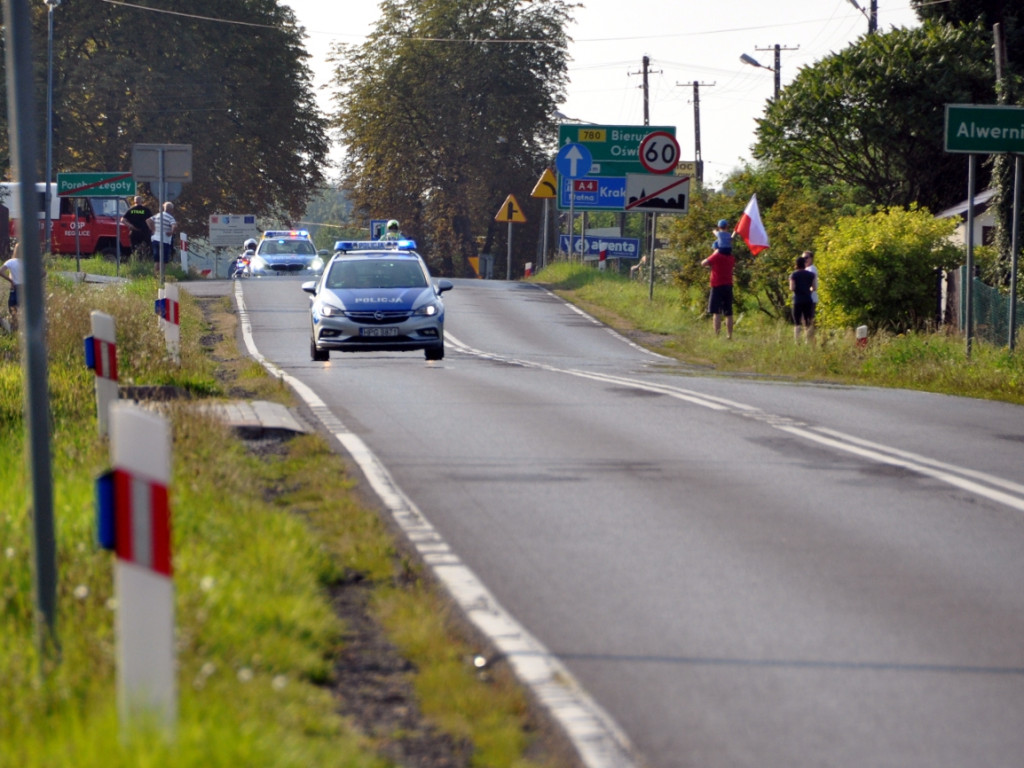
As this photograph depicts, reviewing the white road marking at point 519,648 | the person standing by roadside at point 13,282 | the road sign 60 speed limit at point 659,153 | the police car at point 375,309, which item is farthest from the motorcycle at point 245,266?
the white road marking at point 519,648

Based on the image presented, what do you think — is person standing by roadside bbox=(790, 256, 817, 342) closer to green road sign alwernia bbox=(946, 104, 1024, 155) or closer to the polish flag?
the polish flag

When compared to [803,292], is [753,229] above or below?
above

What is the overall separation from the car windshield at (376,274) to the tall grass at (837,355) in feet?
14.6

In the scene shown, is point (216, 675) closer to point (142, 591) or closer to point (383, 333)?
point (142, 591)

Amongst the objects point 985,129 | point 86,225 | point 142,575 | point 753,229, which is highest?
point 985,129

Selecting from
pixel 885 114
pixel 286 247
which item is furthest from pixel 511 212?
pixel 885 114

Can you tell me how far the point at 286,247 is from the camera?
1718 inches

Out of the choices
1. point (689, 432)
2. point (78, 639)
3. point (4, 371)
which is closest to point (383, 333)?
point (4, 371)

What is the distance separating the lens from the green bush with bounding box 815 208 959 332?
26406 millimetres

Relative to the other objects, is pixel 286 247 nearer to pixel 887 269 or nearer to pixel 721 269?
pixel 721 269

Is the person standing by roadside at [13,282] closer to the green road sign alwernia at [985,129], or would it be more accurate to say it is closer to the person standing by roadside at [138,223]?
the person standing by roadside at [138,223]

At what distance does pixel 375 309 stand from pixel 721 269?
302 inches

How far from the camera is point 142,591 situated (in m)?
4.16

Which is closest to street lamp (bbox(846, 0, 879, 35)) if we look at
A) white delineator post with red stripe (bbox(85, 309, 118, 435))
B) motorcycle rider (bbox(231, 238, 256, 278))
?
motorcycle rider (bbox(231, 238, 256, 278))
